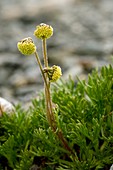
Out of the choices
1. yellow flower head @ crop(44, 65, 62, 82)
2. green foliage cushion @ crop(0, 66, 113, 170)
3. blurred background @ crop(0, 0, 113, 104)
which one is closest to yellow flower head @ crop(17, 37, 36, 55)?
yellow flower head @ crop(44, 65, 62, 82)

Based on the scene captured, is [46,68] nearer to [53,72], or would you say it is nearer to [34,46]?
[53,72]

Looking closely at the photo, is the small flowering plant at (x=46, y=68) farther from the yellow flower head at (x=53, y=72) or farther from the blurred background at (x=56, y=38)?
the blurred background at (x=56, y=38)

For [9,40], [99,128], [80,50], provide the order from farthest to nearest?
[9,40] < [80,50] < [99,128]

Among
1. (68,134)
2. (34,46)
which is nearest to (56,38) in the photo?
(68,134)

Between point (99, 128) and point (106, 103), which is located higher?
point (106, 103)

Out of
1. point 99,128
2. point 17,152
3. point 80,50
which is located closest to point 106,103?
point 99,128

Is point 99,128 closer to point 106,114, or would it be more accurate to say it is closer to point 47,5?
point 106,114

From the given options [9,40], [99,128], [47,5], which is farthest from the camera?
[47,5]

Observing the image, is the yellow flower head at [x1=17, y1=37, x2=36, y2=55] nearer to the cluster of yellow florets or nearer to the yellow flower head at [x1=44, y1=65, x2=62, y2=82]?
the cluster of yellow florets
